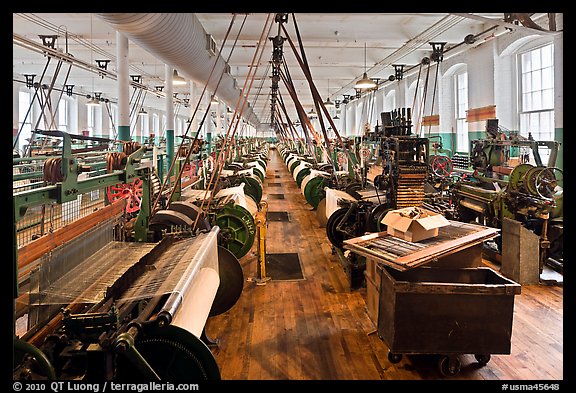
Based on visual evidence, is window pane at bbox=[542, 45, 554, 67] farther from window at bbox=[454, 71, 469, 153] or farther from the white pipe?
the white pipe

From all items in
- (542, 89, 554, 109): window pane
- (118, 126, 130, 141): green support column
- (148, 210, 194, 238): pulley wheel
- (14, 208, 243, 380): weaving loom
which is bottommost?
(14, 208, 243, 380): weaving loom

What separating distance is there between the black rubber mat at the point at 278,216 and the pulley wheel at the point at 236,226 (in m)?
→ 3.84

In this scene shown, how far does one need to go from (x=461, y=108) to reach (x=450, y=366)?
10.9m

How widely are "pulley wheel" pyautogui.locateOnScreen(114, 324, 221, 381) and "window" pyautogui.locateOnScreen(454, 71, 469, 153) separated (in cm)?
1169

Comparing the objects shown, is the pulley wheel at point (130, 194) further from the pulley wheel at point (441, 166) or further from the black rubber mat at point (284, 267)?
the pulley wheel at point (441, 166)

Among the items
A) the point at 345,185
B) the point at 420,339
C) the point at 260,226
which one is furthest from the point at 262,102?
the point at 420,339

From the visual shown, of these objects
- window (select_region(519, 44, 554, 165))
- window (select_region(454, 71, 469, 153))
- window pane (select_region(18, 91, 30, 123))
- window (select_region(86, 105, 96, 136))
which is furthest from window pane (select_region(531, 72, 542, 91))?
window (select_region(86, 105, 96, 136))

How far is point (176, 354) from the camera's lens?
1952mm

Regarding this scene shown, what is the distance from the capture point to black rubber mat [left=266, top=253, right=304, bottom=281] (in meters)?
5.30

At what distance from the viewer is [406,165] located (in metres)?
4.72
